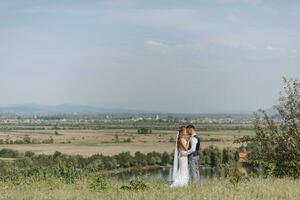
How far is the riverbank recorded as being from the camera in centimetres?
1170

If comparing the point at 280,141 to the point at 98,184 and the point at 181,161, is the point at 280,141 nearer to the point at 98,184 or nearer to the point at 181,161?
the point at 181,161

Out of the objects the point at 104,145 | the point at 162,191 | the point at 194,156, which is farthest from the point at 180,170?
the point at 104,145

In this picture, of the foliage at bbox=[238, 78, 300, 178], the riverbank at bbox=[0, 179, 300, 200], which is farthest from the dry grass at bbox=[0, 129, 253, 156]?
the riverbank at bbox=[0, 179, 300, 200]

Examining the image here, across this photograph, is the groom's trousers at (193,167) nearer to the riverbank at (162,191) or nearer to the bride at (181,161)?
the bride at (181,161)

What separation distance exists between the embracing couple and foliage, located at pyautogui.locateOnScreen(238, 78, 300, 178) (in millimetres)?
2052

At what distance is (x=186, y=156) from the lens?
1697 cm

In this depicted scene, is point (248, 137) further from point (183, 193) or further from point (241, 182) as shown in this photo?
point (183, 193)

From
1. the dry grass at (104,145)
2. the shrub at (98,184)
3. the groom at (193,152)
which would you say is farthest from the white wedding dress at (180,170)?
the dry grass at (104,145)

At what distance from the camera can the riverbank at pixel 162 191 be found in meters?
11.7

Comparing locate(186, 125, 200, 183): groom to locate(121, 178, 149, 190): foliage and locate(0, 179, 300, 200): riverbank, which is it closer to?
locate(0, 179, 300, 200): riverbank

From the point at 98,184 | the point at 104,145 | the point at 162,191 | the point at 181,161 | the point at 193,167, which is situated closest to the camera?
the point at 162,191

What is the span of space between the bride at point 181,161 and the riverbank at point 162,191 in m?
1.83

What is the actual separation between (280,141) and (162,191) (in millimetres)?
5980

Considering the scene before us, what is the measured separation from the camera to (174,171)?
54.5ft
